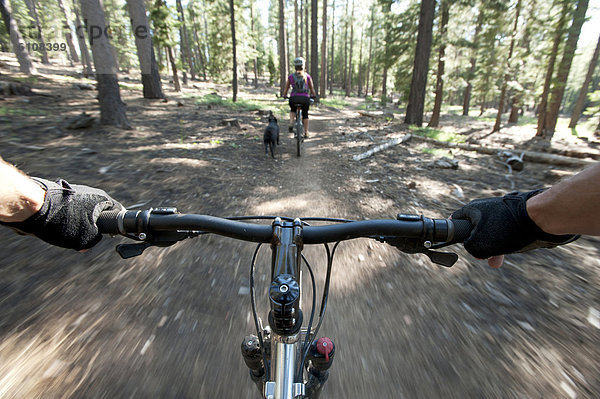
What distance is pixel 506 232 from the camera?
46.3 inches

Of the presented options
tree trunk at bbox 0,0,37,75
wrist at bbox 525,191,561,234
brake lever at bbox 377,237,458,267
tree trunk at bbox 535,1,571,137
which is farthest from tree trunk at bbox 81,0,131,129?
tree trunk at bbox 535,1,571,137

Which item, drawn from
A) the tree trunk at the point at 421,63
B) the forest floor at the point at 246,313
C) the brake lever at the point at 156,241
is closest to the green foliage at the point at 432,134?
the tree trunk at the point at 421,63

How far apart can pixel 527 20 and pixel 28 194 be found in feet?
78.9

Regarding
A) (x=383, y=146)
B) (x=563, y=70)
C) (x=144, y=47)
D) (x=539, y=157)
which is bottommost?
(x=539, y=157)

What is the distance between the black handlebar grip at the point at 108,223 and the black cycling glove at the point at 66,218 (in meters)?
0.02

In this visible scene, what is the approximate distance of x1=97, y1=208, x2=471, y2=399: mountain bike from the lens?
1067 millimetres

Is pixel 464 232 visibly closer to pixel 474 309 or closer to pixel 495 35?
pixel 474 309

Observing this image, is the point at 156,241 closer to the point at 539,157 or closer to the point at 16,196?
the point at 16,196

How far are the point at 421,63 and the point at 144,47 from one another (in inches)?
606

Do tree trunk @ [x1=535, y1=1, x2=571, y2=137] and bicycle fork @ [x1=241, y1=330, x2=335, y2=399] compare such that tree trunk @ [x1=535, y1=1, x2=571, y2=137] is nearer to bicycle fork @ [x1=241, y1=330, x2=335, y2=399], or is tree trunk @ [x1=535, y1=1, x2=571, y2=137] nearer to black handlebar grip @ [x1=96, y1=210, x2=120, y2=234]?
bicycle fork @ [x1=241, y1=330, x2=335, y2=399]

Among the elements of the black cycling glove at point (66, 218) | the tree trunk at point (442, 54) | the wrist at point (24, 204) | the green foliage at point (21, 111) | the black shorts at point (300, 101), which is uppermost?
the tree trunk at point (442, 54)

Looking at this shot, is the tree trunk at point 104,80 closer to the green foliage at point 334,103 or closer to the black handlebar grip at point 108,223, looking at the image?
the black handlebar grip at point 108,223

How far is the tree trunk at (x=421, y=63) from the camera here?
505 inches

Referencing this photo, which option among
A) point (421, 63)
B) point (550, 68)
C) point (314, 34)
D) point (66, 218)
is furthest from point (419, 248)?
point (314, 34)
